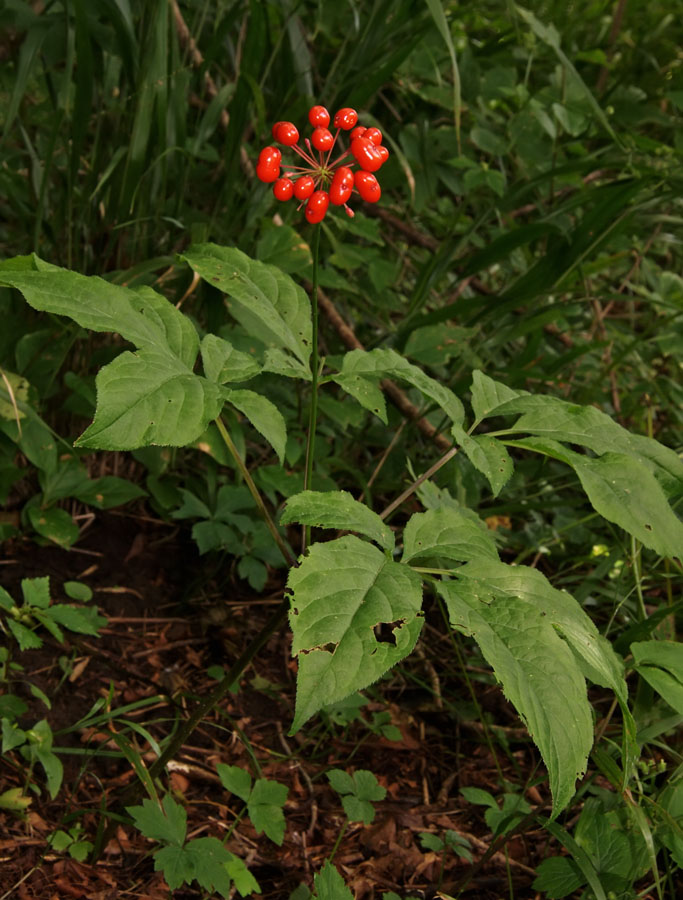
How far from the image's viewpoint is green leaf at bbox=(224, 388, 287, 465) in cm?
103

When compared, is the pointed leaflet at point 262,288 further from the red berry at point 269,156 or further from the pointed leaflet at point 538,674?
the pointed leaflet at point 538,674

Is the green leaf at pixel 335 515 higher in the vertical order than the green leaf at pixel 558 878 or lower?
higher

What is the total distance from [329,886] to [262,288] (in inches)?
33.9

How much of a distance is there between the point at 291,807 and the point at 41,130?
5.94 ft

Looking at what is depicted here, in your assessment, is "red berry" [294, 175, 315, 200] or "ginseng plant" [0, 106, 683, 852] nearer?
"ginseng plant" [0, 106, 683, 852]

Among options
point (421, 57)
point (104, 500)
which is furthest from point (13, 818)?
point (421, 57)

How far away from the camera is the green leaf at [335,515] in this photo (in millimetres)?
943

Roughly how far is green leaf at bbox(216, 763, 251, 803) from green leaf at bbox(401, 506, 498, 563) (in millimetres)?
665

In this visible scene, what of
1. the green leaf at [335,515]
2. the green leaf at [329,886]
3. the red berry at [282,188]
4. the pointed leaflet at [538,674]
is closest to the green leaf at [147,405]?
the green leaf at [335,515]

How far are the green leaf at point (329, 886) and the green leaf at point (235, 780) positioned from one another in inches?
11.7

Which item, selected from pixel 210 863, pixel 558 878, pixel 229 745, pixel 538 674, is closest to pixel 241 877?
pixel 210 863

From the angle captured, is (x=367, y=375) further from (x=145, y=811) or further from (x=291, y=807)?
(x=291, y=807)

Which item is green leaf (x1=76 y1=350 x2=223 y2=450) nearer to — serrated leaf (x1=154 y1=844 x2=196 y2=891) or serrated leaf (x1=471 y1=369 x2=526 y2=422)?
serrated leaf (x1=471 y1=369 x2=526 y2=422)

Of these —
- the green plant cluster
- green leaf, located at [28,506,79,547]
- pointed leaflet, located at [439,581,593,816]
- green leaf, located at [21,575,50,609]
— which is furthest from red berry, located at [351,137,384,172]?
green leaf, located at [28,506,79,547]
